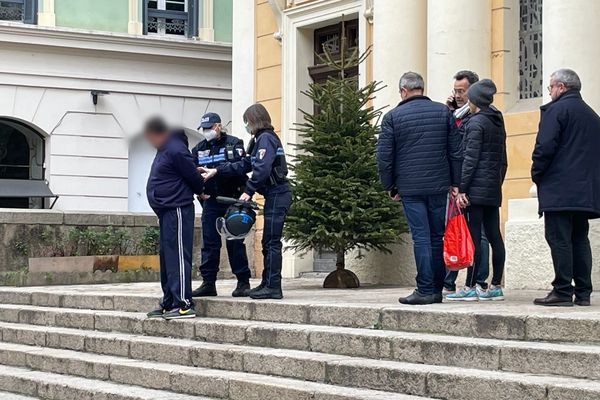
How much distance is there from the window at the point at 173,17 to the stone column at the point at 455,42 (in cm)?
1198

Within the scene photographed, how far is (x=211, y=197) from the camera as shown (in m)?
11.7

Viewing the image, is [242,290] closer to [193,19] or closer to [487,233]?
[487,233]

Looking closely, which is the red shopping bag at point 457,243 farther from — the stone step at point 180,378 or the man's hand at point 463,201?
the stone step at point 180,378

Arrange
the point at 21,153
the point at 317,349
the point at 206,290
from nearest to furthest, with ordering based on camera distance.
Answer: the point at 317,349, the point at 206,290, the point at 21,153

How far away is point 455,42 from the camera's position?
14836 mm

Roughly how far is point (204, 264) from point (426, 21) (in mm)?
5362

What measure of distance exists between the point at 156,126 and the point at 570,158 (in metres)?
3.87

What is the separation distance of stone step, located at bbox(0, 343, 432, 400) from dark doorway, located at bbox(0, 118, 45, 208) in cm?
1287

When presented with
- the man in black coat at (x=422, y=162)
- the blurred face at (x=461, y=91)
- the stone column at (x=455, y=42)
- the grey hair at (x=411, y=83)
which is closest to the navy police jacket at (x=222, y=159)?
the man in black coat at (x=422, y=162)

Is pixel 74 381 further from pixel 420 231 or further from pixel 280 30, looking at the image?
pixel 280 30

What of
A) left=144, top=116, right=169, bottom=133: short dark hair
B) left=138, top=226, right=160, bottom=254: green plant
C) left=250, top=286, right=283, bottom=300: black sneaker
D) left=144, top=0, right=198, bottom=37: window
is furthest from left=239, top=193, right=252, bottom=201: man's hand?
left=144, top=0, right=198, bottom=37: window

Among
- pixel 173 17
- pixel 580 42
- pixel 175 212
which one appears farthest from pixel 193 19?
pixel 175 212

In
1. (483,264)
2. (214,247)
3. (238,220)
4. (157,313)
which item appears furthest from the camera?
(214,247)

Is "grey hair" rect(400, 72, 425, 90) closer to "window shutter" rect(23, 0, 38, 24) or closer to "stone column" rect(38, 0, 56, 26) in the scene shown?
"stone column" rect(38, 0, 56, 26)
